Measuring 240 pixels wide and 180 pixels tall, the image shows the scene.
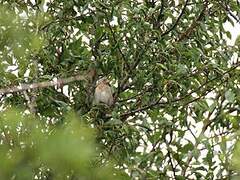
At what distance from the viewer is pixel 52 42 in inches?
108

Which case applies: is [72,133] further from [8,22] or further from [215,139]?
[215,139]

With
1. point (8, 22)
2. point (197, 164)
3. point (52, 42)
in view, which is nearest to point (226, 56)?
point (197, 164)

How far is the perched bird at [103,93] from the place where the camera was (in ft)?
10.1

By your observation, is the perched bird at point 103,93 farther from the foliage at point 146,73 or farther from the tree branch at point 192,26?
the tree branch at point 192,26

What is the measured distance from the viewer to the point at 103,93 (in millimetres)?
3379

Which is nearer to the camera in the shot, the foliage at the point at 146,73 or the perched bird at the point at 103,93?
the foliage at the point at 146,73

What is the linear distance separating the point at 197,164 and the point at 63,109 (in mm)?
651

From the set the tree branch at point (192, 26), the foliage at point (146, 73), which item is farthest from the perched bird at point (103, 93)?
the tree branch at point (192, 26)

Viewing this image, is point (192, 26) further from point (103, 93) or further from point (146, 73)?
point (103, 93)

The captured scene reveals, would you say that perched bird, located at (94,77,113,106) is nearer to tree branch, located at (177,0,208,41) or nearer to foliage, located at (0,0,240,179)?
foliage, located at (0,0,240,179)

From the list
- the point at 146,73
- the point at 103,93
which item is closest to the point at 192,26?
the point at 146,73

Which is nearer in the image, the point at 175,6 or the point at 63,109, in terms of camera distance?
the point at 63,109

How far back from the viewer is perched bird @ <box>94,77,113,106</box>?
3066mm

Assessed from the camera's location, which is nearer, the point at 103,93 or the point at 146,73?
the point at 146,73
